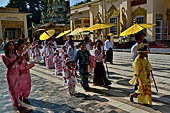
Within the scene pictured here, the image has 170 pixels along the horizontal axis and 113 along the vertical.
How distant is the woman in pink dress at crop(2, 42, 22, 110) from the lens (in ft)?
12.8

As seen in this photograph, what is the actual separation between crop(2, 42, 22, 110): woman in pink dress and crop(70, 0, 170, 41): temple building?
12333mm

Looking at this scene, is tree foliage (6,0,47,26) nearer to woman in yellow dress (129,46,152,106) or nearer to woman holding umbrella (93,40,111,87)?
woman holding umbrella (93,40,111,87)

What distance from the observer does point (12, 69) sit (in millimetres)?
3988

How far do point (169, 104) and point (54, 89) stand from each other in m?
3.50

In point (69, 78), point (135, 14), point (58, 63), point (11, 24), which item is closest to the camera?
point (69, 78)

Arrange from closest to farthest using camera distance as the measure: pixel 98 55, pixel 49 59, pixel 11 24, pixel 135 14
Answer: pixel 98 55 → pixel 49 59 → pixel 135 14 → pixel 11 24

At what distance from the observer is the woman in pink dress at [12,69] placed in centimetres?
390

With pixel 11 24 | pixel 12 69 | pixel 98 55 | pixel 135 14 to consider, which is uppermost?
pixel 11 24

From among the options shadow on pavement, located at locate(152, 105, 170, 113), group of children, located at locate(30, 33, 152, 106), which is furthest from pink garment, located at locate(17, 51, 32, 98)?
shadow on pavement, located at locate(152, 105, 170, 113)

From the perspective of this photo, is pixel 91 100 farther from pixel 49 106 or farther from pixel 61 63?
pixel 61 63

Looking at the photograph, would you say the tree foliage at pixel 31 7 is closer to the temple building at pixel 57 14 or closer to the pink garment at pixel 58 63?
the temple building at pixel 57 14

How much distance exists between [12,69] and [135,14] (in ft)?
53.0

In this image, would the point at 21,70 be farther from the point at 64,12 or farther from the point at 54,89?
the point at 64,12

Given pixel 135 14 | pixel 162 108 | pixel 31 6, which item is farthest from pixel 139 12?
pixel 31 6
